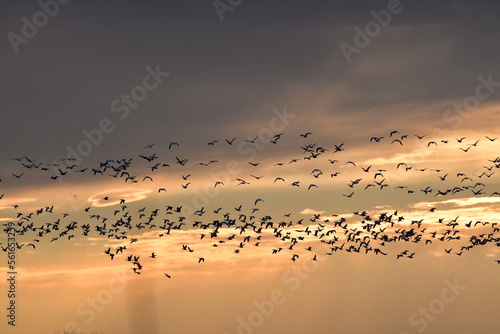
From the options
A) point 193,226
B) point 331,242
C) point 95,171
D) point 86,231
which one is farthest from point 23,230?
point 331,242

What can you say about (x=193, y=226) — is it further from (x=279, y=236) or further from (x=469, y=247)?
(x=469, y=247)

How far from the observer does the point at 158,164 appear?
101 meters

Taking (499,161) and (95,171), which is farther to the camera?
(499,161)

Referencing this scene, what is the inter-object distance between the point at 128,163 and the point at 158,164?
6.28 meters

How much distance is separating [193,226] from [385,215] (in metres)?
27.2

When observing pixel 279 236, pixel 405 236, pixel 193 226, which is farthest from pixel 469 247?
pixel 193 226

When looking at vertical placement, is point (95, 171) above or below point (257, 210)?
above

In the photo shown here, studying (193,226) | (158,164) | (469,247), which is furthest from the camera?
(469,247)

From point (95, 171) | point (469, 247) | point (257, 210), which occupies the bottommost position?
point (469, 247)

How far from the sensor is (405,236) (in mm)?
114062

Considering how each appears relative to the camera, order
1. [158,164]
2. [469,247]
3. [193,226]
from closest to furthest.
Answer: [158,164] → [193,226] → [469,247]

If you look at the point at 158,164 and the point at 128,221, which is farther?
the point at 128,221

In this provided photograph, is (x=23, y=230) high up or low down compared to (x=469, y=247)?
up

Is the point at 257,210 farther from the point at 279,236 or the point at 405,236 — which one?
the point at 405,236
